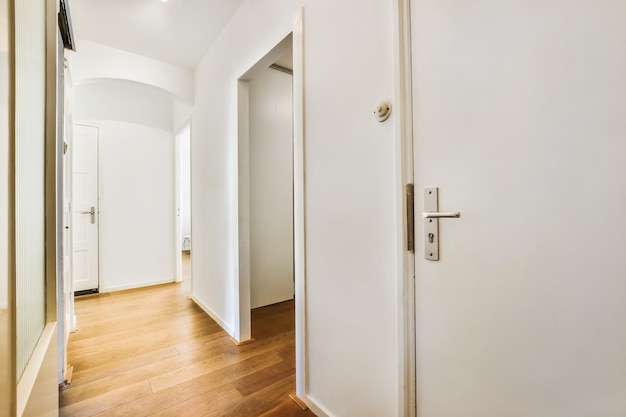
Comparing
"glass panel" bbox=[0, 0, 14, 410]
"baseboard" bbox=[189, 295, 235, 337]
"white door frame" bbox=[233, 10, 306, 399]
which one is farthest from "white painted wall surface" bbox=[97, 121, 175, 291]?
"glass panel" bbox=[0, 0, 14, 410]

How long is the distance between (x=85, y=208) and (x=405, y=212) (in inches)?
160

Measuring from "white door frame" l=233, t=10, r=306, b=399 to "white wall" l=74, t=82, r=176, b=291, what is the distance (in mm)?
2298

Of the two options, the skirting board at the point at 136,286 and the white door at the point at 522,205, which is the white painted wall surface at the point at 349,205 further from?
the skirting board at the point at 136,286

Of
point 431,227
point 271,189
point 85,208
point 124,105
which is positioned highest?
point 124,105

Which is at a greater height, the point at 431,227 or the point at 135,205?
the point at 135,205

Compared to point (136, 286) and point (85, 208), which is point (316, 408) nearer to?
point (136, 286)

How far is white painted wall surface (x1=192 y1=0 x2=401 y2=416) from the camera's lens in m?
1.11

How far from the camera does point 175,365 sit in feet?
6.30

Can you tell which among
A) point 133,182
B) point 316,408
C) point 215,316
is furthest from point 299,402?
point 133,182

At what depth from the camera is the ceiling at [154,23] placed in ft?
7.11

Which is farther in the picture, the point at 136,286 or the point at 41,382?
the point at 136,286

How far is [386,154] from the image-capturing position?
1100mm

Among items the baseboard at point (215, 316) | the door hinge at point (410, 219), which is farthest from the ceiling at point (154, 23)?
the baseboard at point (215, 316)

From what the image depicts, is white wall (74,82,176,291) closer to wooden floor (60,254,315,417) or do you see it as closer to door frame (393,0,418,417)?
wooden floor (60,254,315,417)
